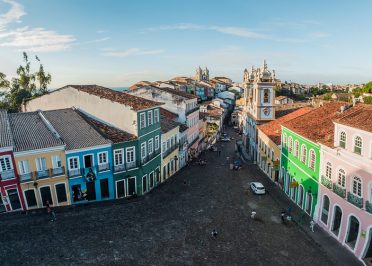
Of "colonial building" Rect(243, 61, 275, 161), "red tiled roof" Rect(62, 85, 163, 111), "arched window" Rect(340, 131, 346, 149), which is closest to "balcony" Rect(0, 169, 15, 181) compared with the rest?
"red tiled roof" Rect(62, 85, 163, 111)

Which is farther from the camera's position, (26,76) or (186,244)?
(26,76)

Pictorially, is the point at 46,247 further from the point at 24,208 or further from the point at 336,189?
the point at 336,189

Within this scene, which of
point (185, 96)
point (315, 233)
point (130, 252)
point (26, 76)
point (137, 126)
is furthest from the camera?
point (26, 76)

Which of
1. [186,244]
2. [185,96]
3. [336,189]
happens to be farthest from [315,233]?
[185,96]

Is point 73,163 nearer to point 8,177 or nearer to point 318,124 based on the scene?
point 8,177

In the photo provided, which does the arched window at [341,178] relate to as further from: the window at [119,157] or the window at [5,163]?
the window at [5,163]

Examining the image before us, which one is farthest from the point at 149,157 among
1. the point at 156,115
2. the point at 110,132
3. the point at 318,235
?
the point at 318,235

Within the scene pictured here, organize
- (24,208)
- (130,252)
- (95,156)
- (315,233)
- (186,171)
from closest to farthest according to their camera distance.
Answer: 1. (130,252)
2. (315,233)
3. (24,208)
4. (95,156)
5. (186,171)

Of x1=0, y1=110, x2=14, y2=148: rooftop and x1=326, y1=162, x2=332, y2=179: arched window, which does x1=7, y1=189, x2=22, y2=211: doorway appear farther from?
x1=326, y1=162, x2=332, y2=179: arched window
